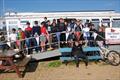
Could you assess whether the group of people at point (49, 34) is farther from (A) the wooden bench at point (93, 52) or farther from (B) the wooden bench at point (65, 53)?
(A) the wooden bench at point (93, 52)

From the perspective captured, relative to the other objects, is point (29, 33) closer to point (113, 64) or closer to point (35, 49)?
point (35, 49)

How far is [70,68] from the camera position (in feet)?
51.1

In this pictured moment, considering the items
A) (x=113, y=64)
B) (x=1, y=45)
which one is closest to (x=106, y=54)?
(x=113, y=64)

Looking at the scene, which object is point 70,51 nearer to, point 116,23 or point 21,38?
point 21,38

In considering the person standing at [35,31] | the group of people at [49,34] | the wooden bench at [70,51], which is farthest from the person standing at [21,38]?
the wooden bench at [70,51]

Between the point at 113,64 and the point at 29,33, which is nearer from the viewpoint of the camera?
the point at 113,64

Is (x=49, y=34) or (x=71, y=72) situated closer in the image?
(x=71, y=72)

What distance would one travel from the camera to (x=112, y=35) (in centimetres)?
1878

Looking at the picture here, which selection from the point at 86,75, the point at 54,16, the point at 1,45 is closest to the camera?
the point at 86,75

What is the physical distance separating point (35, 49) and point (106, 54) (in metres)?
3.51

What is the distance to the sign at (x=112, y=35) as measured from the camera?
60.9ft

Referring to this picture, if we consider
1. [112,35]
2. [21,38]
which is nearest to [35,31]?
[21,38]

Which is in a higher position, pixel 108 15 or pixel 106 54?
pixel 108 15

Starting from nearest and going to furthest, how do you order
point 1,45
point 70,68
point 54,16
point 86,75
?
point 86,75 < point 70,68 < point 1,45 < point 54,16
